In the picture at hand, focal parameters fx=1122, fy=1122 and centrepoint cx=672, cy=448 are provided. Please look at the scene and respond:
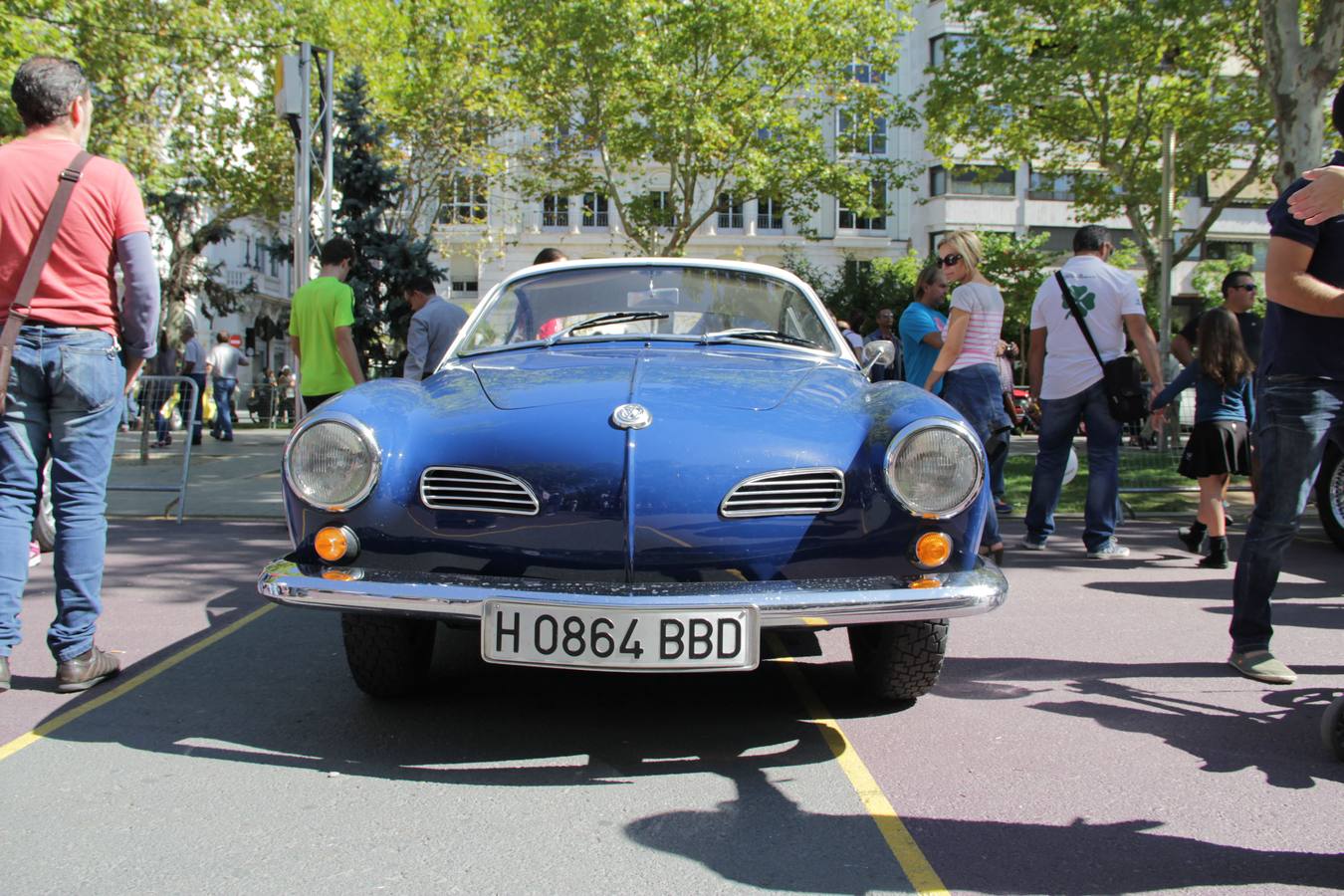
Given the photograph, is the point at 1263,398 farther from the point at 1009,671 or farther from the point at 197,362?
the point at 197,362

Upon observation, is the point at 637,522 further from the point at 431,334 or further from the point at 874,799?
the point at 431,334

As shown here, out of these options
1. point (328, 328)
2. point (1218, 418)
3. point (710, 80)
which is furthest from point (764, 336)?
point (710, 80)

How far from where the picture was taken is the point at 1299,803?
2.79 m

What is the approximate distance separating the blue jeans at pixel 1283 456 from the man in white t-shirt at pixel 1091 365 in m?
2.70

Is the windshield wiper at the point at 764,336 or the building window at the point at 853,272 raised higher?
the building window at the point at 853,272

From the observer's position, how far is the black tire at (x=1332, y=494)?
6.62 meters

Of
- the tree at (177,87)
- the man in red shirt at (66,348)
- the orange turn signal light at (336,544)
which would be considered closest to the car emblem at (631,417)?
the orange turn signal light at (336,544)

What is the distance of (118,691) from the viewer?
12.3 feet

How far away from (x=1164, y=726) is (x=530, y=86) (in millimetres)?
22530

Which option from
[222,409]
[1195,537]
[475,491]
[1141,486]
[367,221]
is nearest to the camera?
[475,491]

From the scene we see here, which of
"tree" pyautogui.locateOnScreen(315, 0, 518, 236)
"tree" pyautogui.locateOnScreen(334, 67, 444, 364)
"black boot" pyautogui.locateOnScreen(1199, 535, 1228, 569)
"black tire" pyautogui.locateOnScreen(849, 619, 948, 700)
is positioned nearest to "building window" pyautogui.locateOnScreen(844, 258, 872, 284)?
"tree" pyautogui.locateOnScreen(315, 0, 518, 236)

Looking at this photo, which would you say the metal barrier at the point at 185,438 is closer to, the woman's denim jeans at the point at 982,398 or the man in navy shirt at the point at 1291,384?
the woman's denim jeans at the point at 982,398

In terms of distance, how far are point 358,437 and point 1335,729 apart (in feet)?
9.26

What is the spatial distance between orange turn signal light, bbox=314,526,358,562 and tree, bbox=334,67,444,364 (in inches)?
805
